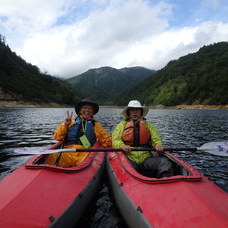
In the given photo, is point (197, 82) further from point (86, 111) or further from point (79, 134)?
point (79, 134)

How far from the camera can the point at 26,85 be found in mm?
94688

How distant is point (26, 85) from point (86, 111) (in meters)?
96.4

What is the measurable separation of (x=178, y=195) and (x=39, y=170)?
269 cm

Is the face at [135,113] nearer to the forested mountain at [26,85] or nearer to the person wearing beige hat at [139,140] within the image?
the person wearing beige hat at [139,140]

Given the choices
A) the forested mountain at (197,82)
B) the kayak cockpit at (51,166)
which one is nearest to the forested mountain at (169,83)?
the forested mountain at (197,82)

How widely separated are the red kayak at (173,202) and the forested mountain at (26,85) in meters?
79.4

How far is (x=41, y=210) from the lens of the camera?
321 centimetres

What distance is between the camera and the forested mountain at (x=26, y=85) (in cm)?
8050

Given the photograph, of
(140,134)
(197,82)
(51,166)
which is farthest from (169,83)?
(51,166)

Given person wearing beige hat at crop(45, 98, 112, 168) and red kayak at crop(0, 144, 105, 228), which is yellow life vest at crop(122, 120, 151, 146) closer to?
person wearing beige hat at crop(45, 98, 112, 168)

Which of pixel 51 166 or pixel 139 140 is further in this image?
pixel 139 140

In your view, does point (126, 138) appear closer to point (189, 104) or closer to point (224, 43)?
point (189, 104)

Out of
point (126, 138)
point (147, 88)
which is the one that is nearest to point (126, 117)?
point (126, 138)

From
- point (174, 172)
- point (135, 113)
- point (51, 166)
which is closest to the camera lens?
point (51, 166)
